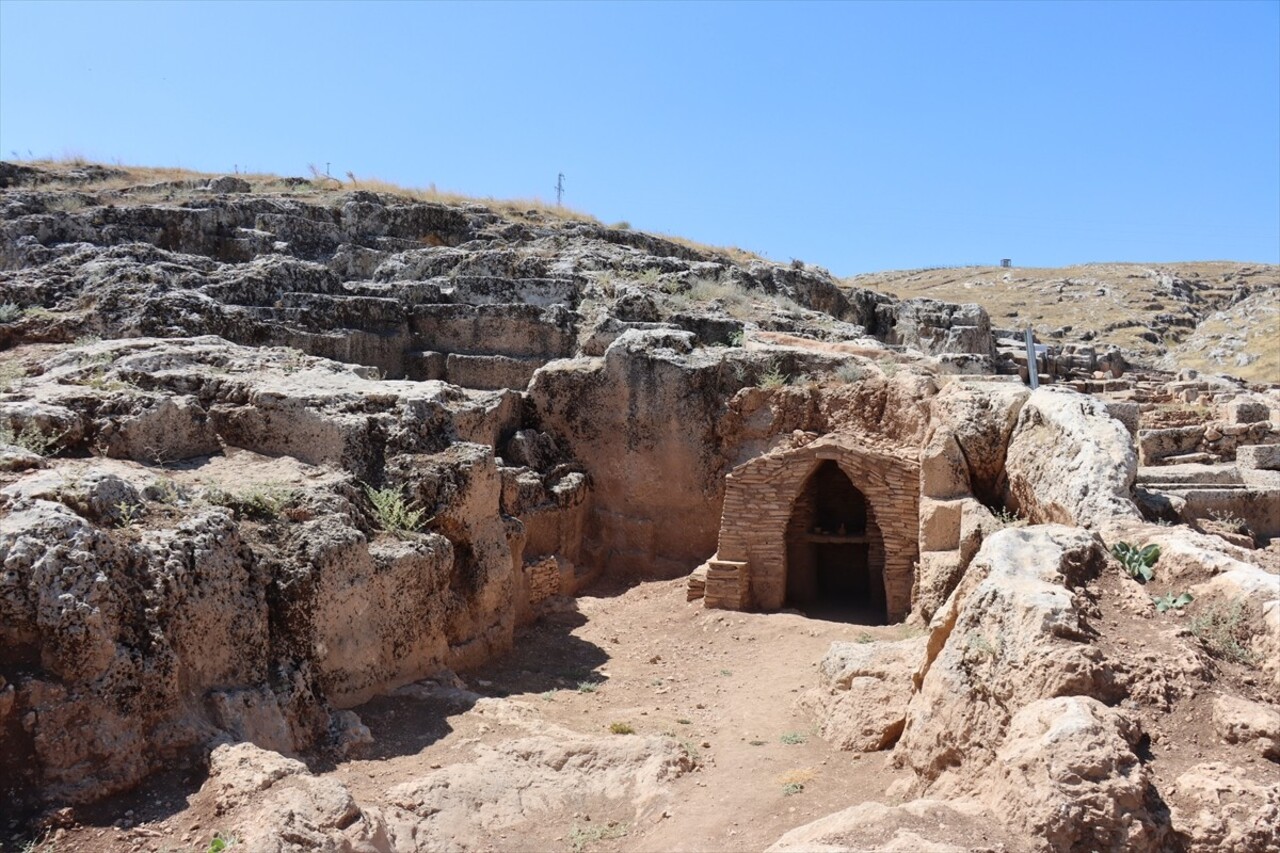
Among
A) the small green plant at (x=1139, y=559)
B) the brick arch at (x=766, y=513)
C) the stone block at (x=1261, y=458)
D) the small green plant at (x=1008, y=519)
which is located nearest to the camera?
the small green plant at (x=1139, y=559)

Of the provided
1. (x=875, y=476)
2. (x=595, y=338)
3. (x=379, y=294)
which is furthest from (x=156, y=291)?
(x=875, y=476)

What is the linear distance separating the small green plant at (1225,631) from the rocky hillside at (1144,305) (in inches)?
1153

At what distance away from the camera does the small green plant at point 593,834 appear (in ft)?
19.7

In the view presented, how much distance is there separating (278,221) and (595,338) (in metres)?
9.04

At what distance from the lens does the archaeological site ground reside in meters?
4.86

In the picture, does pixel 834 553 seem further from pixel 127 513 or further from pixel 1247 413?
pixel 127 513

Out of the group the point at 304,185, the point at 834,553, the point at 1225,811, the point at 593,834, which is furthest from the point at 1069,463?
the point at 304,185

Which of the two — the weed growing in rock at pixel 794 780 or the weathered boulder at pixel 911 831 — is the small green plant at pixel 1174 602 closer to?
the weathered boulder at pixel 911 831

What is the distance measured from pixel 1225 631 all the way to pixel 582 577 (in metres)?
9.19

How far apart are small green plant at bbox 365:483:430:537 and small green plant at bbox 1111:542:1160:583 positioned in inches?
213

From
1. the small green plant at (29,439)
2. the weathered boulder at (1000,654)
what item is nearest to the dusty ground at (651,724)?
the weathered boulder at (1000,654)

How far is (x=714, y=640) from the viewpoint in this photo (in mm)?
11141

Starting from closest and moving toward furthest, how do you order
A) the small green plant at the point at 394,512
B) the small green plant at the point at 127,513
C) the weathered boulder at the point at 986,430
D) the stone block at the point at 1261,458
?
the small green plant at the point at 127,513 < the small green plant at the point at 394,512 < the weathered boulder at the point at 986,430 < the stone block at the point at 1261,458

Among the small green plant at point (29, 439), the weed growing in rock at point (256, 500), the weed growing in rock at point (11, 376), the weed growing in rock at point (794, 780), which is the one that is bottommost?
the weed growing in rock at point (794, 780)
